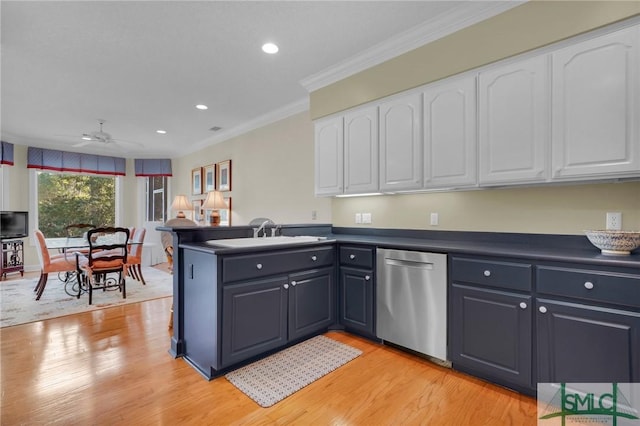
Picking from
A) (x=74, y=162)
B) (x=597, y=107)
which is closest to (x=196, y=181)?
(x=74, y=162)

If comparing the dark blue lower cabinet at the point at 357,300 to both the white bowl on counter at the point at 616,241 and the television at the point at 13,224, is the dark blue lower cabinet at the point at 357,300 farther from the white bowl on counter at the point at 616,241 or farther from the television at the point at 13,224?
the television at the point at 13,224

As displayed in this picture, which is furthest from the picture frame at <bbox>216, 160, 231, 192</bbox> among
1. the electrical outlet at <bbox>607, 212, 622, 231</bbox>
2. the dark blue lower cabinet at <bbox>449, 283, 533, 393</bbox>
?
the electrical outlet at <bbox>607, 212, 622, 231</bbox>

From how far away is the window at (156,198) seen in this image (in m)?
7.54

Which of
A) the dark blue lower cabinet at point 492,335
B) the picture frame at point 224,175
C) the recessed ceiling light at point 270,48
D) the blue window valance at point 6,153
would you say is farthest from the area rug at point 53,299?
the dark blue lower cabinet at point 492,335

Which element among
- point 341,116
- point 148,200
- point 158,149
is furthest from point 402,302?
→ point 148,200

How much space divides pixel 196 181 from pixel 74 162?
2.70 meters

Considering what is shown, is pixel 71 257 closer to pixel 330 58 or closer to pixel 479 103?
pixel 330 58

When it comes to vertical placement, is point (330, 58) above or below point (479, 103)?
above

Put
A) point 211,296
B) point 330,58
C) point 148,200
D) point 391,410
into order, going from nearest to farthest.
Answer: point 391,410
point 211,296
point 330,58
point 148,200

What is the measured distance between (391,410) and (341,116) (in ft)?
8.86

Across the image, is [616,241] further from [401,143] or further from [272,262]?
[272,262]

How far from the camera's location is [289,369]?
2.28 metres

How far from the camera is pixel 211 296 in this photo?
83.9 inches

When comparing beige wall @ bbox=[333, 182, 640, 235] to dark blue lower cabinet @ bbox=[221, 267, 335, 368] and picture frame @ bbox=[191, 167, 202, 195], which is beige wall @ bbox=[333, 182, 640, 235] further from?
picture frame @ bbox=[191, 167, 202, 195]
